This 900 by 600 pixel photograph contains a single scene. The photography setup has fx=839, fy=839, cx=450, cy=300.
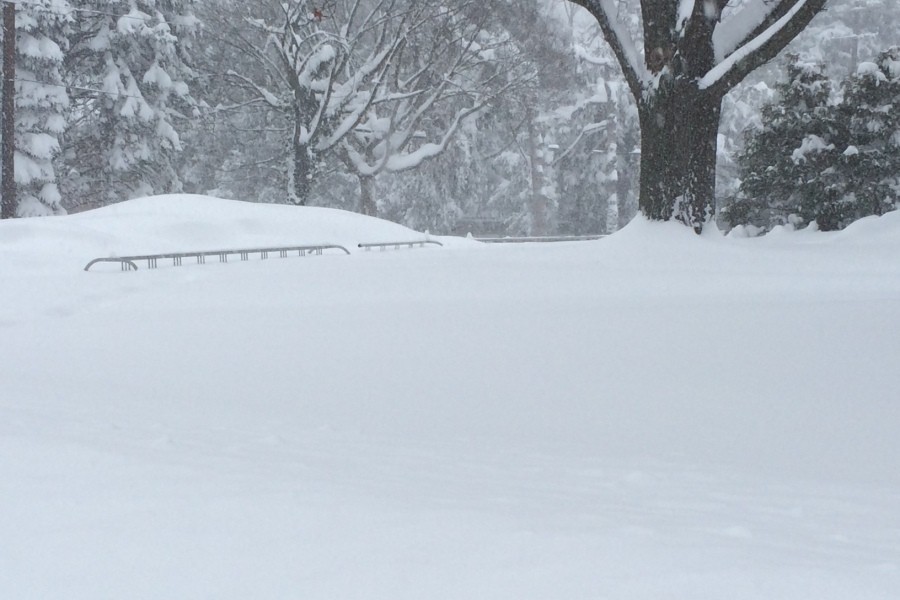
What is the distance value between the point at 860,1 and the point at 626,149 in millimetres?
19744

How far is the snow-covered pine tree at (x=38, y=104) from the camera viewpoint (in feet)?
88.2

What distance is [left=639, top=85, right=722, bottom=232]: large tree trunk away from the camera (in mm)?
11430

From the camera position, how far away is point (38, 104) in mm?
27406

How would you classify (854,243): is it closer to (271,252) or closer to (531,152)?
(271,252)

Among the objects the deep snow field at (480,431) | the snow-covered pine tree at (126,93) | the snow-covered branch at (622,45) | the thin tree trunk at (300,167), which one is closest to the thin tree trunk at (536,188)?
the thin tree trunk at (300,167)

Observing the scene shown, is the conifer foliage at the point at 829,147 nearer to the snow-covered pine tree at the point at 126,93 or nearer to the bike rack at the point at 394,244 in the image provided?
the bike rack at the point at 394,244

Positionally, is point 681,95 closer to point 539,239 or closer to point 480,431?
point 480,431

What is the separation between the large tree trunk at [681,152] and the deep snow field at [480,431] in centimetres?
50

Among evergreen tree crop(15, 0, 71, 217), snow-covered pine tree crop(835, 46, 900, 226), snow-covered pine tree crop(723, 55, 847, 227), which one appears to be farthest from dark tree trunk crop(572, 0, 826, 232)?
evergreen tree crop(15, 0, 71, 217)

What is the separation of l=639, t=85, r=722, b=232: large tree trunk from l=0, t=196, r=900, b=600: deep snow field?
1.66 ft

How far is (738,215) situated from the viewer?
1919cm

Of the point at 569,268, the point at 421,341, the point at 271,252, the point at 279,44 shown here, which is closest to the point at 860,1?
the point at 279,44

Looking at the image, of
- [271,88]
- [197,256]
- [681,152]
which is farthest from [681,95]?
[271,88]

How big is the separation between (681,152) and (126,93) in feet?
79.6
